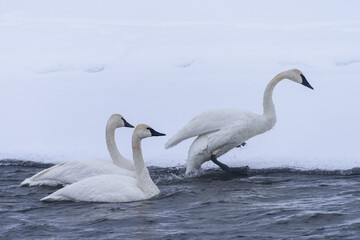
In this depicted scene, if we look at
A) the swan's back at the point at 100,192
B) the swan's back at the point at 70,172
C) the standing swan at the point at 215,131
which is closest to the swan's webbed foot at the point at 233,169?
the standing swan at the point at 215,131

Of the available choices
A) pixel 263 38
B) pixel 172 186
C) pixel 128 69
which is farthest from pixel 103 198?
pixel 263 38

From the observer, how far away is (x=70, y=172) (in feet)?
28.5

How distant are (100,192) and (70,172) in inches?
49.4

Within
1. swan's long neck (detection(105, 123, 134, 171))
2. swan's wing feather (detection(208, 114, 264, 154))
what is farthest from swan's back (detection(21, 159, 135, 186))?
swan's wing feather (detection(208, 114, 264, 154))

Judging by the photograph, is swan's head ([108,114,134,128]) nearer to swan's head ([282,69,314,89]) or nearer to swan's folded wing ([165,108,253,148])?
swan's folded wing ([165,108,253,148])

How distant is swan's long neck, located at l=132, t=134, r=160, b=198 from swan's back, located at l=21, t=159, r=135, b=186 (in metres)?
0.77

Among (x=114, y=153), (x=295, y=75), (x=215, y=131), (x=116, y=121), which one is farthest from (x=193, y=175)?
(x=295, y=75)

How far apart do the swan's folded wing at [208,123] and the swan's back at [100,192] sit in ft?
5.84

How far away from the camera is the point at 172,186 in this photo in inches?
334

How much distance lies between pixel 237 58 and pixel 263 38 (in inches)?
86.7

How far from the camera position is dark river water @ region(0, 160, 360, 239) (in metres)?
6.16

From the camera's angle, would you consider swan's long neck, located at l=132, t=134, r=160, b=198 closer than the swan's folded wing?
Yes

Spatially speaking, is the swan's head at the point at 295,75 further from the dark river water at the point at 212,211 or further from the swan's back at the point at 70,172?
the swan's back at the point at 70,172

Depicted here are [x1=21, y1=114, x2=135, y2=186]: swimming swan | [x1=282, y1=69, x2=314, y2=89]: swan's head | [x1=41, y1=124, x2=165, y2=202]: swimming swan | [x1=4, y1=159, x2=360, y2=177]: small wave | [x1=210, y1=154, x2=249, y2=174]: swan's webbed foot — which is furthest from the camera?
[x1=282, y1=69, x2=314, y2=89]: swan's head
